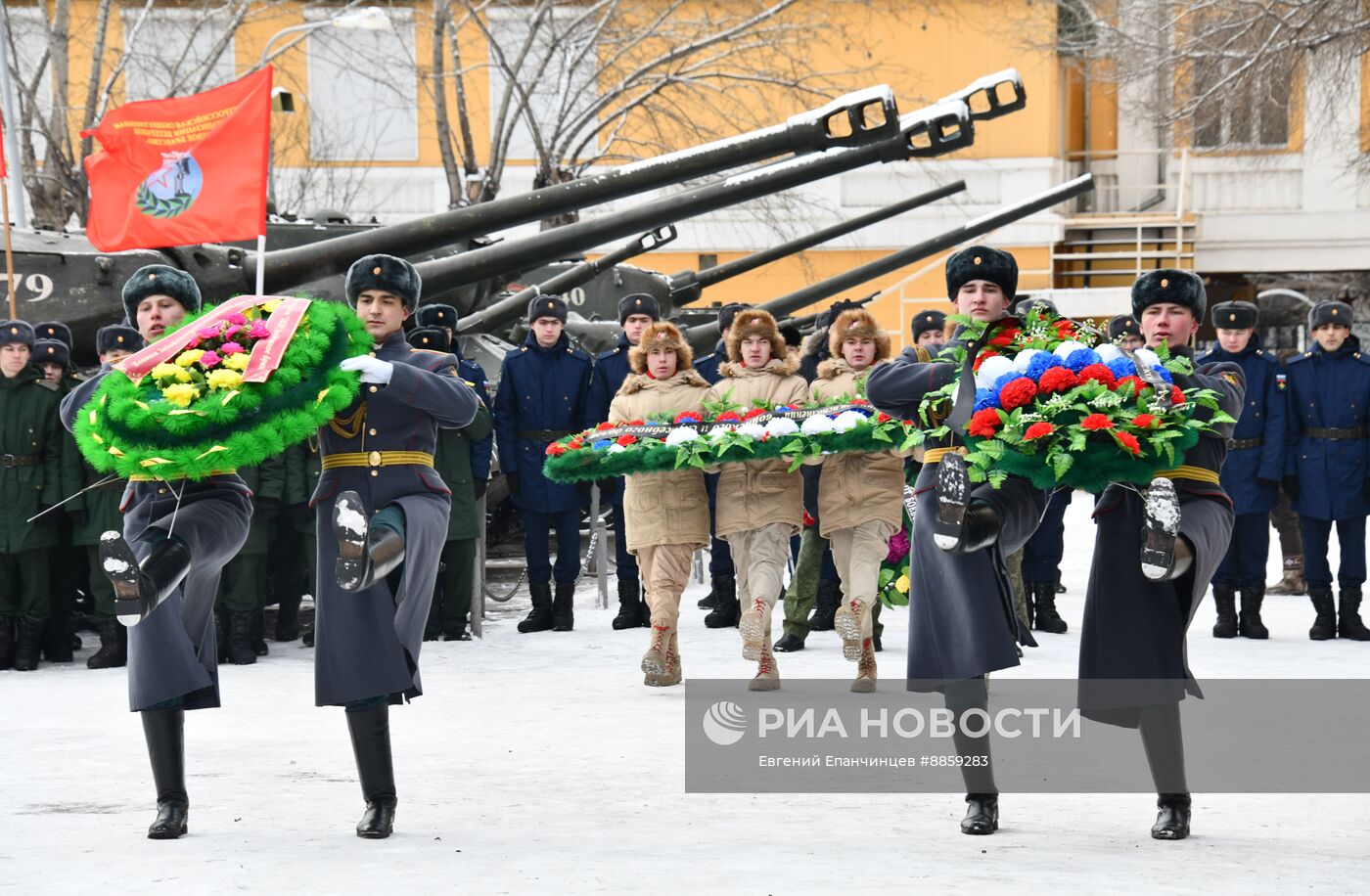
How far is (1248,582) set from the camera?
1151 centimetres

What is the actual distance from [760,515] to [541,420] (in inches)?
133

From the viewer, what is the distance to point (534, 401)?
12672 mm

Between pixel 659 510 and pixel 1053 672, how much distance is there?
6.87ft

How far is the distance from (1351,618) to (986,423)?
6070mm

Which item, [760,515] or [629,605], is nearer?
[760,515]

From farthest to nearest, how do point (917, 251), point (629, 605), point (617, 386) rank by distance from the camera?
point (917, 251) < point (617, 386) < point (629, 605)

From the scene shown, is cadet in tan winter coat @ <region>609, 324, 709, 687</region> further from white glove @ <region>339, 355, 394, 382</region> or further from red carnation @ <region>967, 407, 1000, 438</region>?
red carnation @ <region>967, 407, 1000, 438</region>

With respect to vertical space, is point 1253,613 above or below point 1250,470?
below

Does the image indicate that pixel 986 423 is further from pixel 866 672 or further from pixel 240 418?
pixel 866 672

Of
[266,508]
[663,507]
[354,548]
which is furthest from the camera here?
[266,508]

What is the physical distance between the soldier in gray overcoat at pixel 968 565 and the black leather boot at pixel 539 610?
579cm

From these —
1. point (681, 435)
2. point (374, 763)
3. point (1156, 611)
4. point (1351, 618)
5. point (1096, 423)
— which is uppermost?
point (1096, 423)

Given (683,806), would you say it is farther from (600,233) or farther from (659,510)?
(600,233)

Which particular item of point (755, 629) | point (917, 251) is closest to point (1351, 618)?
point (755, 629)
